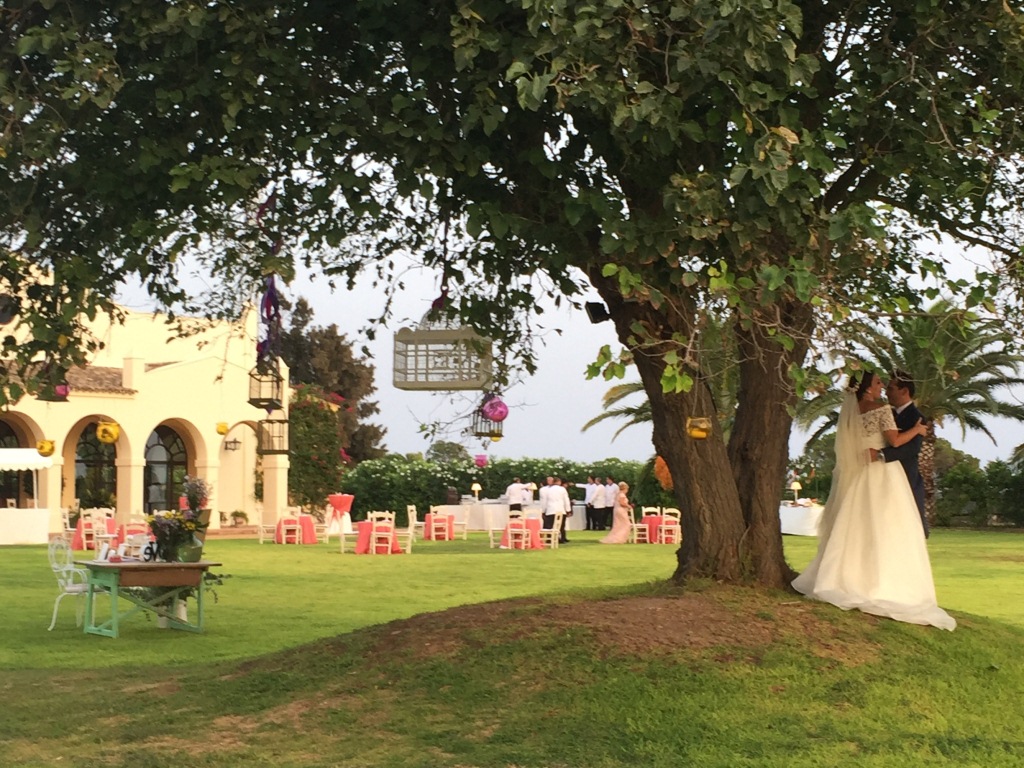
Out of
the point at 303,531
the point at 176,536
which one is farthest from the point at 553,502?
the point at 176,536

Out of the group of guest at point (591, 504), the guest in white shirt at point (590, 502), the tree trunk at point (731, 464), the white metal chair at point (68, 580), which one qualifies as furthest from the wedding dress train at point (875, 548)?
the guest in white shirt at point (590, 502)

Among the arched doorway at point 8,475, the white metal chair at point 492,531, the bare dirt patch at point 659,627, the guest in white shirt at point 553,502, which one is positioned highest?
the arched doorway at point 8,475

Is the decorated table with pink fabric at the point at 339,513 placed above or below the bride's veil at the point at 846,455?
below

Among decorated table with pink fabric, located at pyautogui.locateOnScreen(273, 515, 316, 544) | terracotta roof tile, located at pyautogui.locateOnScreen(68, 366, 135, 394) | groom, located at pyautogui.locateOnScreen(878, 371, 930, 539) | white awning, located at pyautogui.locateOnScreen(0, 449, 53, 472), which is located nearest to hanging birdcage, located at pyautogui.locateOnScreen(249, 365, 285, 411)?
groom, located at pyautogui.locateOnScreen(878, 371, 930, 539)

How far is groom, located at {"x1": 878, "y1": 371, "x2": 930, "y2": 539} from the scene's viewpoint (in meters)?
9.23

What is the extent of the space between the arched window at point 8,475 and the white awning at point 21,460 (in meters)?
4.29

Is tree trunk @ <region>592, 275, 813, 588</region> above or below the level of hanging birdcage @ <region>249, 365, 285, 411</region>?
below

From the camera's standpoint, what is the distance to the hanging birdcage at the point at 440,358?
10.5 meters

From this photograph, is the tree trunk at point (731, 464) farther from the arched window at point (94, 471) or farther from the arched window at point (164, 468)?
the arched window at point (164, 468)

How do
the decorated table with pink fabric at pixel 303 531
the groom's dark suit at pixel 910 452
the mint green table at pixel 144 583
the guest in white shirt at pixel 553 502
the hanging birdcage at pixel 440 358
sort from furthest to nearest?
the guest in white shirt at pixel 553 502, the decorated table with pink fabric at pixel 303 531, the mint green table at pixel 144 583, the hanging birdcage at pixel 440 358, the groom's dark suit at pixel 910 452

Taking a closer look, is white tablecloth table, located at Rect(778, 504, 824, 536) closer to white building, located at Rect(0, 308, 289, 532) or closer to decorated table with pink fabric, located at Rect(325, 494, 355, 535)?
decorated table with pink fabric, located at Rect(325, 494, 355, 535)

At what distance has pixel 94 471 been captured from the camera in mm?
35281

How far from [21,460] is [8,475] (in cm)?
535

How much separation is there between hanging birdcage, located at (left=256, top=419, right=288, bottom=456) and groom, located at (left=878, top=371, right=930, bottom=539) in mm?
10049
